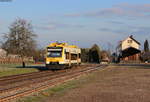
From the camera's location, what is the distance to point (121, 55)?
108 meters

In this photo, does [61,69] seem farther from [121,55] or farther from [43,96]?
[121,55]

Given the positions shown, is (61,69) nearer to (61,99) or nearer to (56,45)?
(56,45)

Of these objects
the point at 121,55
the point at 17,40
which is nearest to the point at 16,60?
the point at 17,40

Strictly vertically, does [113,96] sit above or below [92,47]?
below

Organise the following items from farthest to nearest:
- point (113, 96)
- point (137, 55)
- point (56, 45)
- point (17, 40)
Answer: point (137, 55) → point (17, 40) → point (56, 45) → point (113, 96)

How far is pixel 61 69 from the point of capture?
43.9 metres

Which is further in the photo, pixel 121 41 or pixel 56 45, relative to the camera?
pixel 121 41

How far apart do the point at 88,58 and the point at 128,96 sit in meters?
93.1

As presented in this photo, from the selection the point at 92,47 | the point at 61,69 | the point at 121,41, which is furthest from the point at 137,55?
the point at 61,69

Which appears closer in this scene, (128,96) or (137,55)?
(128,96)

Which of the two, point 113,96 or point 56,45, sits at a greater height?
point 56,45

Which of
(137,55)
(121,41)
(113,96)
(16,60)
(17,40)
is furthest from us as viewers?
(121,41)

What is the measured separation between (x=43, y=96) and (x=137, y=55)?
9353cm

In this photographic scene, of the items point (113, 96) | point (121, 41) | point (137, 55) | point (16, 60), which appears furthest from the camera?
point (121, 41)
